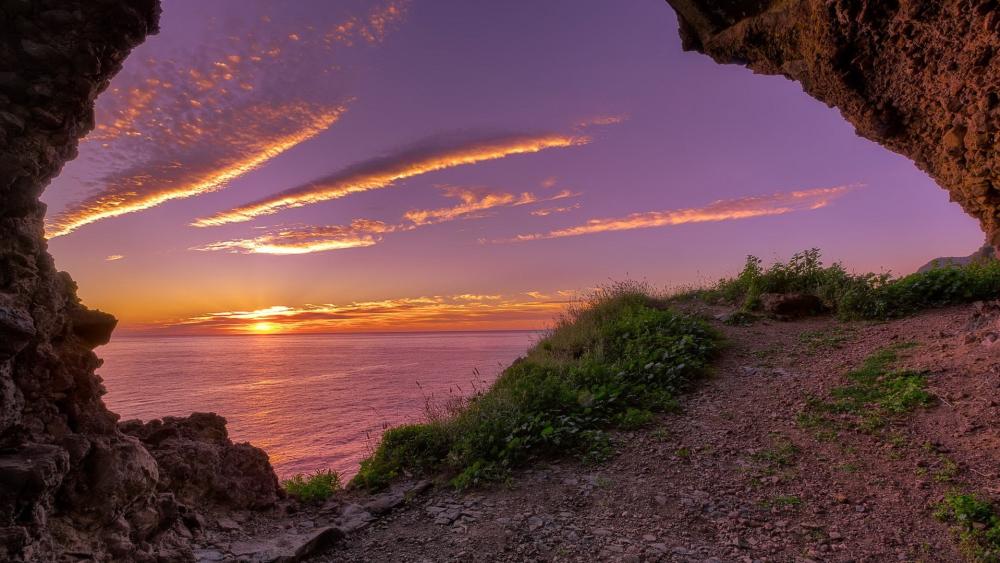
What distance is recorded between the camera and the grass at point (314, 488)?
648cm

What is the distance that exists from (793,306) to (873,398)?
20.7ft

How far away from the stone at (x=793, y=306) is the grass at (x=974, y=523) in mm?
8696

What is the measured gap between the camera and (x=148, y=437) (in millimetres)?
5660

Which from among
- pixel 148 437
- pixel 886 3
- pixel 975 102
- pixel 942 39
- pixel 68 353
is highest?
pixel 886 3

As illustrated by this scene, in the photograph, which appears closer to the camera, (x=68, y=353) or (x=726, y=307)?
(x=68, y=353)

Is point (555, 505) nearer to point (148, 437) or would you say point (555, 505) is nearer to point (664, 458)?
point (664, 458)

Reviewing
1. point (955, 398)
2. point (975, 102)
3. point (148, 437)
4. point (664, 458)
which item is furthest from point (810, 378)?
point (148, 437)

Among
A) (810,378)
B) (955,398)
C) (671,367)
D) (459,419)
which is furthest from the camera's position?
(671,367)

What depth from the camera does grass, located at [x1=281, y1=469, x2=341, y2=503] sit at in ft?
21.3

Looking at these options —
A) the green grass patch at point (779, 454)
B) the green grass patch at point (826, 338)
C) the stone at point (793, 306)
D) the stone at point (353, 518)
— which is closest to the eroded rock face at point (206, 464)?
the stone at point (353, 518)

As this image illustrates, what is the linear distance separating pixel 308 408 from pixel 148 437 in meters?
9.60

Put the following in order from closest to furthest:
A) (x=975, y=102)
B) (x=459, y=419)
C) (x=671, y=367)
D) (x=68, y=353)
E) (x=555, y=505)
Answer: (x=68, y=353) < (x=555, y=505) < (x=975, y=102) < (x=459, y=419) < (x=671, y=367)

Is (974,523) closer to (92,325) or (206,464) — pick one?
(206,464)

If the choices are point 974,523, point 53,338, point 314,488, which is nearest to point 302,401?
point 314,488
